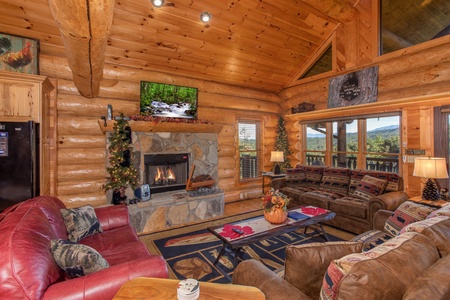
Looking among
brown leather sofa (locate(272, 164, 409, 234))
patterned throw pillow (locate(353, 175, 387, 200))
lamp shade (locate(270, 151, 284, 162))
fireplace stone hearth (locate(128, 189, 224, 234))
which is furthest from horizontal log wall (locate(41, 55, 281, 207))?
patterned throw pillow (locate(353, 175, 387, 200))

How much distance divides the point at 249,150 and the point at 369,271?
540 cm

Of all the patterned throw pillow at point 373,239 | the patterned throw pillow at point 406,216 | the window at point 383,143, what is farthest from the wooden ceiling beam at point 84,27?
the window at point 383,143

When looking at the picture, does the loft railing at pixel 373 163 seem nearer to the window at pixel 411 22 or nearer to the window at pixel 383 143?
the window at pixel 383 143

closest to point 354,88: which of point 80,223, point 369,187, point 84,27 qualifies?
point 369,187

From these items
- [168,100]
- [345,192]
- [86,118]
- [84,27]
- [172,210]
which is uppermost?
[168,100]

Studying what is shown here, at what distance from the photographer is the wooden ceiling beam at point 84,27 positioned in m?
1.48

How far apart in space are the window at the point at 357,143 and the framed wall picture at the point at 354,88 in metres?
0.50

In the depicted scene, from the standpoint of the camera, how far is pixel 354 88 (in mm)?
4852

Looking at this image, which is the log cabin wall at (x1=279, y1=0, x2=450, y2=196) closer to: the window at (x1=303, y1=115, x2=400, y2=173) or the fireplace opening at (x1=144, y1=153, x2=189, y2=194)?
the window at (x1=303, y1=115, x2=400, y2=173)

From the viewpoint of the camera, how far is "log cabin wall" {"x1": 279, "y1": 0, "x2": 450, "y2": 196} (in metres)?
3.80

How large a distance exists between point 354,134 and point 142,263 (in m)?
5.26

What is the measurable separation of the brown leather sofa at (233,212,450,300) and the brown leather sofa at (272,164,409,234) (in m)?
2.11

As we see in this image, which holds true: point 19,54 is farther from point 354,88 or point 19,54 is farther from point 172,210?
point 354,88

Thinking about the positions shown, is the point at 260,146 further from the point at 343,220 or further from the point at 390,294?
the point at 390,294
